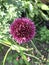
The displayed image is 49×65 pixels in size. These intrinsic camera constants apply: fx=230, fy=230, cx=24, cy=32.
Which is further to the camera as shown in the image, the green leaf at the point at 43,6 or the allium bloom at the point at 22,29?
the green leaf at the point at 43,6

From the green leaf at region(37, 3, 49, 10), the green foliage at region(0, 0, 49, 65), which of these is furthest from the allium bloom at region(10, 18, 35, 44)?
the green leaf at region(37, 3, 49, 10)

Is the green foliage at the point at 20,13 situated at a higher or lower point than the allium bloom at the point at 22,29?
lower

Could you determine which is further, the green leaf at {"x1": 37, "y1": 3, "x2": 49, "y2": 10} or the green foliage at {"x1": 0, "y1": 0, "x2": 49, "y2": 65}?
the green leaf at {"x1": 37, "y1": 3, "x2": 49, "y2": 10}

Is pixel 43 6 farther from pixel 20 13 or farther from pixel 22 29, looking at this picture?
pixel 22 29

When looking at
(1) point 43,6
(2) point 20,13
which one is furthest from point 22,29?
(1) point 43,6

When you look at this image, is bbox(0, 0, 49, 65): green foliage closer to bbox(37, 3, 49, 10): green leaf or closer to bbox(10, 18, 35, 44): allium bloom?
bbox(37, 3, 49, 10): green leaf

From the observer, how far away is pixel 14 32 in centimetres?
158

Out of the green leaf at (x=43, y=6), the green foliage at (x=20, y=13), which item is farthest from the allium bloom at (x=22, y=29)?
the green leaf at (x=43, y=6)

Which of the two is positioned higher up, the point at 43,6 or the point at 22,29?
the point at 22,29

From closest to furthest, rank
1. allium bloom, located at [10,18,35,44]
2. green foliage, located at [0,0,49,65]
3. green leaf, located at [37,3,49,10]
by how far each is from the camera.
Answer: allium bloom, located at [10,18,35,44]
green foliage, located at [0,0,49,65]
green leaf, located at [37,3,49,10]

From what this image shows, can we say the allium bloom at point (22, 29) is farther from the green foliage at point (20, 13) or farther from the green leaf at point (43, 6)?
the green leaf at point (43, 6)

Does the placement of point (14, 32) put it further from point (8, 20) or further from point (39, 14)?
point (39, 14)

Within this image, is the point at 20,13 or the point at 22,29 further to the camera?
the point at 20,13

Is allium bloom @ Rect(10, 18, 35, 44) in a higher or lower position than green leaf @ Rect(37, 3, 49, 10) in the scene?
higher
